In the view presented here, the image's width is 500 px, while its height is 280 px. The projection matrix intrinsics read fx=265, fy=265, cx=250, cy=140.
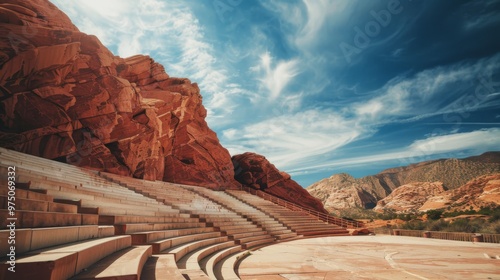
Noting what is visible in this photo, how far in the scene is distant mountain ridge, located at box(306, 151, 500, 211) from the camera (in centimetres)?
7862

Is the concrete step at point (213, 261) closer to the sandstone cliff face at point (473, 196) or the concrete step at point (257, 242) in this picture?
the concrete step at point (257, 242)

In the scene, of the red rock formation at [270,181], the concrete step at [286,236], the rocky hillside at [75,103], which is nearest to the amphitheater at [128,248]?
the concrete step at [286,236]

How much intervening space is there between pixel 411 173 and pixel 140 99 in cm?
11879

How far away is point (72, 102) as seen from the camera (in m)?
18.7

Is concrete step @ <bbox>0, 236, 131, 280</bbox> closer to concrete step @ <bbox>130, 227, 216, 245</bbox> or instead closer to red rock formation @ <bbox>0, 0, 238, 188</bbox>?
concrete step @ <bbox>130, 227, 216, 245</bbox>

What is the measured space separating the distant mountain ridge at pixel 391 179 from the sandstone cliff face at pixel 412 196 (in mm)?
3104

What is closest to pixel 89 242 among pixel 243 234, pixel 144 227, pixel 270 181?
pixel 144 227

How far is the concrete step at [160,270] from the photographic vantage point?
12.8 feet

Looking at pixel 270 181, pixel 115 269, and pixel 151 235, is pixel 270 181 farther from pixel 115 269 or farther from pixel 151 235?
pixel 115 269

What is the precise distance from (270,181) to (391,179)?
105961mm

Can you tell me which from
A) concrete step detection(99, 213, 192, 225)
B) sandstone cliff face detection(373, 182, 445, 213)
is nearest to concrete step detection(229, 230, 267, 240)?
concrete step detection(99, 213, 192, 225)

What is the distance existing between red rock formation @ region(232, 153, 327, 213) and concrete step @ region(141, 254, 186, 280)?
3247 cm

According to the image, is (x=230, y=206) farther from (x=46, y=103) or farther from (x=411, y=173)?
(x=411, y=173)

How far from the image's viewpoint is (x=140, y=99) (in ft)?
79.5
